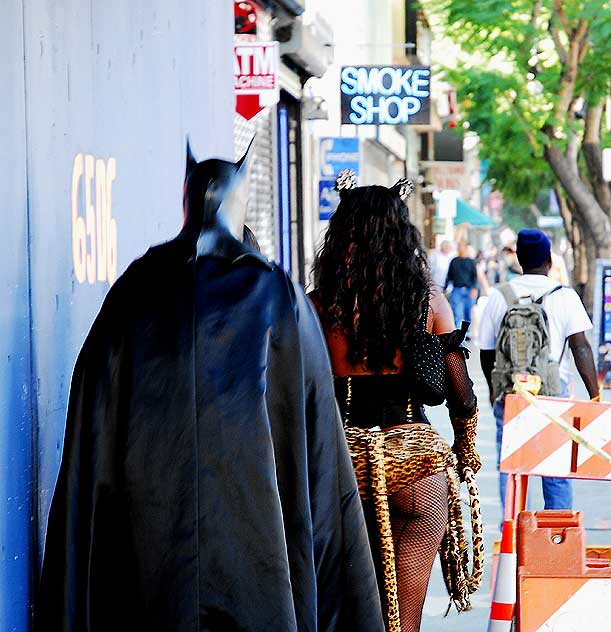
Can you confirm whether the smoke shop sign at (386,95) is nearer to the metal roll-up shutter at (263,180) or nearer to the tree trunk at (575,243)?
the metal roll-up shutter at (263,180)

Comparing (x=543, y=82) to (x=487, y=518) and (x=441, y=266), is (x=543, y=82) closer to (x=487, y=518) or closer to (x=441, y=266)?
(x=441, y=266)

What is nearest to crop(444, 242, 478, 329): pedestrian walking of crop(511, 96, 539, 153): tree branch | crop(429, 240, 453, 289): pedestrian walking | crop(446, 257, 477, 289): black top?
crop(446, 257, 477, 289): black top

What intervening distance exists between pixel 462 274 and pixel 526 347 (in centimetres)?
1590

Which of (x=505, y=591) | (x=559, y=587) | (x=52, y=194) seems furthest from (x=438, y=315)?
(x=52, y=194)

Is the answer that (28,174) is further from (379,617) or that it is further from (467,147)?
(467,147)

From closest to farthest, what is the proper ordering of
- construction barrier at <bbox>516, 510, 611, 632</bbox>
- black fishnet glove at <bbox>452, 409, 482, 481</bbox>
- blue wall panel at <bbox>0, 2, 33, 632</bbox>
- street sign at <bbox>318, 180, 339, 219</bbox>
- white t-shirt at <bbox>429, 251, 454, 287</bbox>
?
blue wall panel at <bbox>0, 2, 33, 632</bbox> → construction barrier at <bbox>516, 510, 611, 632</bbox> → black fishnet glove at <bbox>452, 409, 482, 481</bbox> → street sign at <bbox>318, 180, 339, 219</bbox> → white t-shirt at <bbox>429, 251, 454, 287</bbox>

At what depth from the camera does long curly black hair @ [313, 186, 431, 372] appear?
4.48 metres

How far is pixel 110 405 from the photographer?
9.40ft

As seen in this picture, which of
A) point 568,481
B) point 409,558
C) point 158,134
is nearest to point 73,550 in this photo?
point 409,558

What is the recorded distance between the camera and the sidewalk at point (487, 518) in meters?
6.47

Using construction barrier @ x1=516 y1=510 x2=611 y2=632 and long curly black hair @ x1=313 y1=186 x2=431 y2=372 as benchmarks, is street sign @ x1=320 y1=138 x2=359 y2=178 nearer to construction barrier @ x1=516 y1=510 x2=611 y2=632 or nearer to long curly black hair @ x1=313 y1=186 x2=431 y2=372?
long curly black hair @ x1=313 y1=186 x2=431 y2=372

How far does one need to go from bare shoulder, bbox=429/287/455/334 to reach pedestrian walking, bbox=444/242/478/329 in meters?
18.0

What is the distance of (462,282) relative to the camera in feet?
74.8

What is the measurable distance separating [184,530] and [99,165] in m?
1.43
